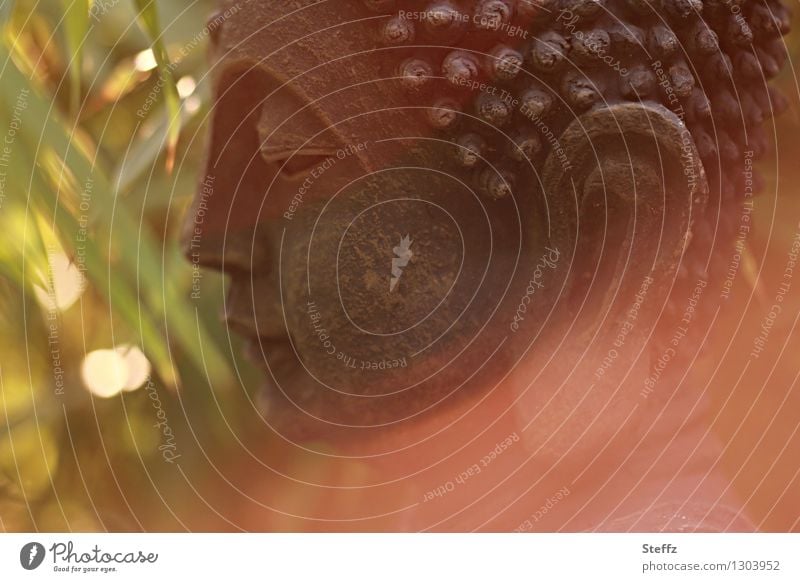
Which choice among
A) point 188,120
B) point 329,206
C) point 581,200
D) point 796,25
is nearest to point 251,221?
point 329,206

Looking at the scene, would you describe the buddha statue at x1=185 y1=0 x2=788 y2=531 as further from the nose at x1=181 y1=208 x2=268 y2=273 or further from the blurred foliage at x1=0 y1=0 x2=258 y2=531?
the blurred foliage at x1=0 y1=0 x2=258 y2=531

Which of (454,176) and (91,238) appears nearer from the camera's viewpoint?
(454,176)

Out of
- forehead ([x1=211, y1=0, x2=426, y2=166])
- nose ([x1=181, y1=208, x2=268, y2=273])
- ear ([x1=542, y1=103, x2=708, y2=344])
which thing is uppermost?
forehead ([x1=211, y1=0, x2=426, y2=166])

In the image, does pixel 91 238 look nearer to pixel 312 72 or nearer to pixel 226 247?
pixel 226 247

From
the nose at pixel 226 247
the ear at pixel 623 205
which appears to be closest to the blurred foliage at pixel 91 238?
the nose at pixel 226 247

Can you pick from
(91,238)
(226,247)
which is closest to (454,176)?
(226,247)

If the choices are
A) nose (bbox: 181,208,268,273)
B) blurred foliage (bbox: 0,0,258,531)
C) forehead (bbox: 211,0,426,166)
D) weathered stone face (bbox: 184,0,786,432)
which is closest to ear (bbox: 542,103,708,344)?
weathered stone face (bbox: 184,0,786,432)

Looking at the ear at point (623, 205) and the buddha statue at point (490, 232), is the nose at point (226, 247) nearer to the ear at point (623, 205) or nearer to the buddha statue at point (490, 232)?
the buddha statue at point (490, 232)

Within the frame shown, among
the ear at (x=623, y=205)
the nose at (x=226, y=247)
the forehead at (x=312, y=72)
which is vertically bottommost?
the ear at (x=623, y=205)
